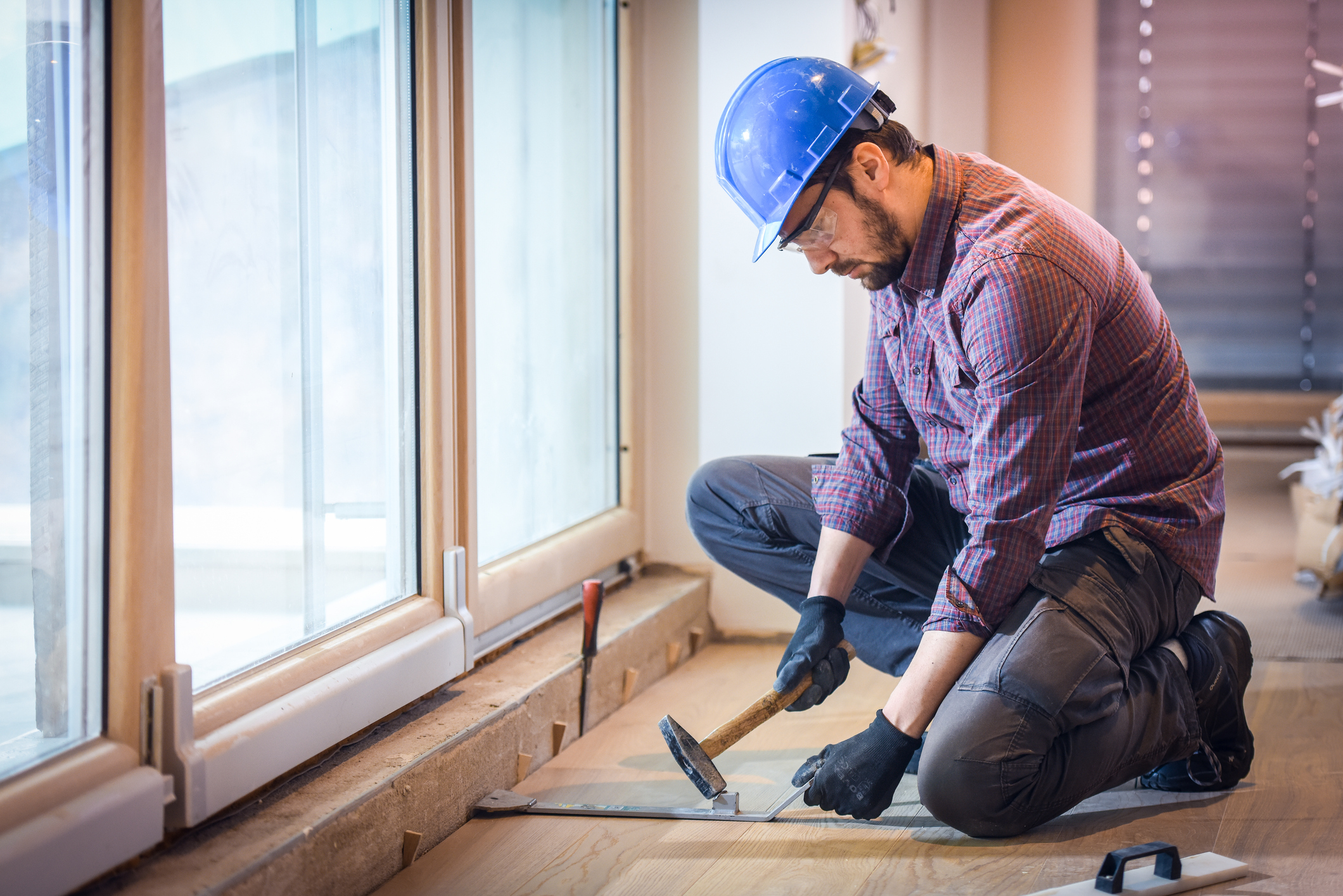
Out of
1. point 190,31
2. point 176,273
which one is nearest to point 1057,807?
point 176,273

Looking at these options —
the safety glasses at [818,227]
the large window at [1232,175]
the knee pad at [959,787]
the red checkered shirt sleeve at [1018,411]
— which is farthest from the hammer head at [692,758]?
the large window at [1232,175]

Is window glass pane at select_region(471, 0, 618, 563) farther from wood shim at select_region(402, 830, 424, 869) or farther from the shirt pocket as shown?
the shirt pocket

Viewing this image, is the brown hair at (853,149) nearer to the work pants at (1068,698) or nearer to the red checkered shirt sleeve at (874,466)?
the red checkered shirt sleeve at (874,466)

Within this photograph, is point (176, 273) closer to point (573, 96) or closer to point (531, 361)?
point (531, 361)

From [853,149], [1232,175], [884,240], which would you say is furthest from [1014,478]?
[1232,175]

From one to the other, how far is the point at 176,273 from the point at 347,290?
31 cm

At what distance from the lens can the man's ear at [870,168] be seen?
1.35 meters

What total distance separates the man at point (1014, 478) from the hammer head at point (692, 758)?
4.9 inches

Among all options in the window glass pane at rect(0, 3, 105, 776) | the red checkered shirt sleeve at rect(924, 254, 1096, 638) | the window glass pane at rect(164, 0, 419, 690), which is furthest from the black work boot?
the window glass pane at rect(0, 3, 105, 776)

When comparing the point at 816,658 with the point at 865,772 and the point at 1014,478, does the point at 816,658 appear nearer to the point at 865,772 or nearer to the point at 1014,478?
the point at 865,772

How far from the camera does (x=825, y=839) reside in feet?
4.44

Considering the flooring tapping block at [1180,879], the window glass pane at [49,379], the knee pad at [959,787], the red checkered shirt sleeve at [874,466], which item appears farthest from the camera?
the red checkered shirt sleeve at [874,466]

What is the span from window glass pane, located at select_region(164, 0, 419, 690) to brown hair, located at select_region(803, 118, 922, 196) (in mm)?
554

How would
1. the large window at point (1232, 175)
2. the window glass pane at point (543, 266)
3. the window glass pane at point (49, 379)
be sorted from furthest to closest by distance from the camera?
the large window at point (1232, 175) → the window glass pane at point (543, 266) → the window glass pane at point (49, 379)
